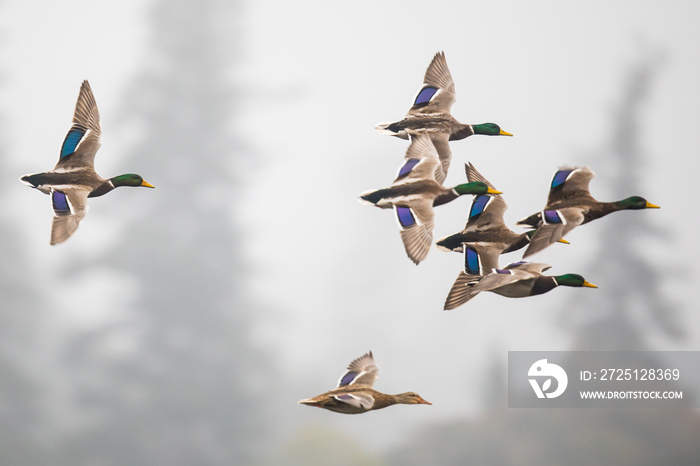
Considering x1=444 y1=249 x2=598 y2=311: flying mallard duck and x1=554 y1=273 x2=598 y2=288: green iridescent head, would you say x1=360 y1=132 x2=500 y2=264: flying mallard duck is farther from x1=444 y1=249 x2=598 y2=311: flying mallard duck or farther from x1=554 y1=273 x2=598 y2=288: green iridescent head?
x1=554 y1=273 x2=598 y2=288: green iridescent head

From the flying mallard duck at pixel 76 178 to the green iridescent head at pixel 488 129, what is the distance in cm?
347

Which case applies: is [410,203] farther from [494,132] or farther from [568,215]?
[494,132]

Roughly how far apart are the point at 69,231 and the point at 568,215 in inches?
164

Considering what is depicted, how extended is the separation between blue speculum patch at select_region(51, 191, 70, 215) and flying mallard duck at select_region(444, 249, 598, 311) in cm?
339

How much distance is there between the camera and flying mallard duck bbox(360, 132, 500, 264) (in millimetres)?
6902

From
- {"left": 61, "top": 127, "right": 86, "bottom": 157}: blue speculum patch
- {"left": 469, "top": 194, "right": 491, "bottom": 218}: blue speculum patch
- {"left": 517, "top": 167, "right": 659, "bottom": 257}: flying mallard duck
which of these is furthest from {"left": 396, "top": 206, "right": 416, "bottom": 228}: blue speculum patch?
{"left": 61, "top": 127, "right": 86, "bottom": 157}: blue speculum patch

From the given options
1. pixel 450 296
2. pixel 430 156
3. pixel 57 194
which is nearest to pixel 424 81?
pixel 430 156

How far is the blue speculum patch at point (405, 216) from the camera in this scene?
6.96 m

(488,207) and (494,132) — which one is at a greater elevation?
(494,132)

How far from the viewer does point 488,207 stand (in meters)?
7.35

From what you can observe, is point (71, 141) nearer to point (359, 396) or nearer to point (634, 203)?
Answer: point (359, 396)

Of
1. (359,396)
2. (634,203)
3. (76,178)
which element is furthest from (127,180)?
(634,203)

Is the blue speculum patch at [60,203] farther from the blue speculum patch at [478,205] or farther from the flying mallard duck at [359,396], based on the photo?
the blue speculum patch at [478,205]

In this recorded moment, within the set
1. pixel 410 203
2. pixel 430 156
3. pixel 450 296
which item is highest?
pixel 430 156
